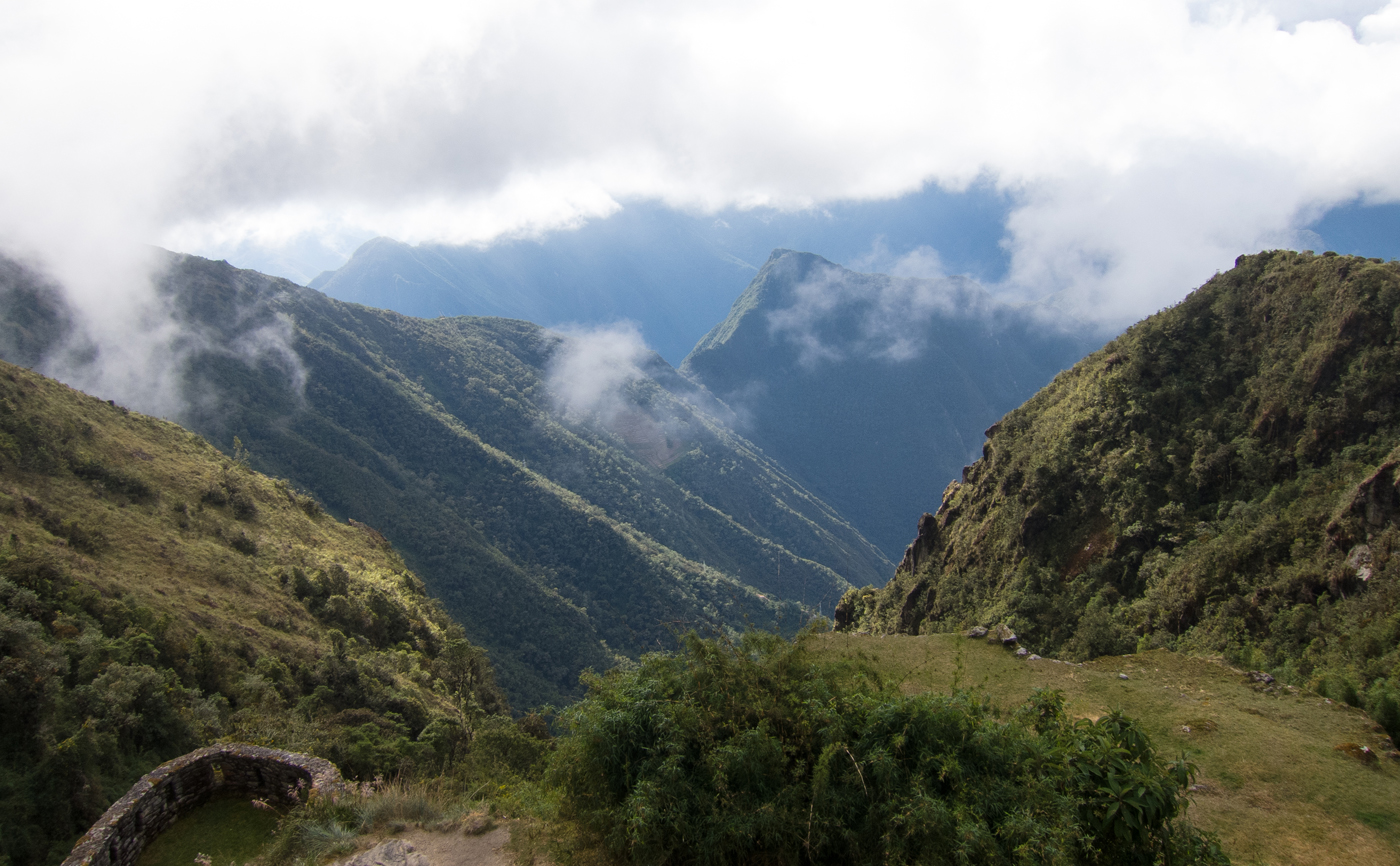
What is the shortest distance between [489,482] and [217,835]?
127 meters

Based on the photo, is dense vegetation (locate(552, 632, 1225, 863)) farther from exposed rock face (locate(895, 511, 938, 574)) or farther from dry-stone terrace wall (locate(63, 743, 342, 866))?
exposed rock face (locate(895, 511, 938, 574))

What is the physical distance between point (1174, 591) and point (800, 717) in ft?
83.6

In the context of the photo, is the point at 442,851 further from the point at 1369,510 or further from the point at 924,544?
the point at 924,544

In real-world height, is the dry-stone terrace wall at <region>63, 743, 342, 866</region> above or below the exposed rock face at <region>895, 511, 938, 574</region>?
below

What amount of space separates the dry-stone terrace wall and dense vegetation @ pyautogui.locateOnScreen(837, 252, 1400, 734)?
24448mm

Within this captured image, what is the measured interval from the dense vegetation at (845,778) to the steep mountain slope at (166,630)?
1374 cm

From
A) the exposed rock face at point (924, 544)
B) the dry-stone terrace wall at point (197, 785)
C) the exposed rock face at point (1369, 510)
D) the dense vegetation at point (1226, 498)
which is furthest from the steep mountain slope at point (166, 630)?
the exposed rock face at point (924, 544)

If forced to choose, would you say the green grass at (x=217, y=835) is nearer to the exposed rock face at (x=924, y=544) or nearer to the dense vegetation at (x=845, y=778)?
the dense vegetation at (x=845, y=778)

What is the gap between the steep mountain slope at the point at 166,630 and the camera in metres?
17.1

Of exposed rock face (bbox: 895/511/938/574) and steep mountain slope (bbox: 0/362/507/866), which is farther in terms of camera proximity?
exposed rock face (bbox: 895/511/938/574)

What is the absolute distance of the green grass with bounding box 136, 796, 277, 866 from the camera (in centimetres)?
1310

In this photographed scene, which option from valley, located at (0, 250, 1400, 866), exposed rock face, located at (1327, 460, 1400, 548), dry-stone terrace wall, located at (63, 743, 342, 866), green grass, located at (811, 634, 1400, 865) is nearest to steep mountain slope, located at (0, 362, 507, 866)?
valley, located at (0, 250, 1400, 866)

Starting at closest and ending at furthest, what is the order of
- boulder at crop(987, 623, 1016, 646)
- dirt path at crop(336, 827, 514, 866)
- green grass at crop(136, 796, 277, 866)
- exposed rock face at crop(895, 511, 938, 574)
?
dirt path at crop(336, 827, 514, 866), green grass at crop(136, 796, 277, 866), boulder at crop(987, 623, 1016, 646), exposed rock face at crop(895, 511, 938, 574)

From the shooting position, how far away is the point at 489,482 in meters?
137
